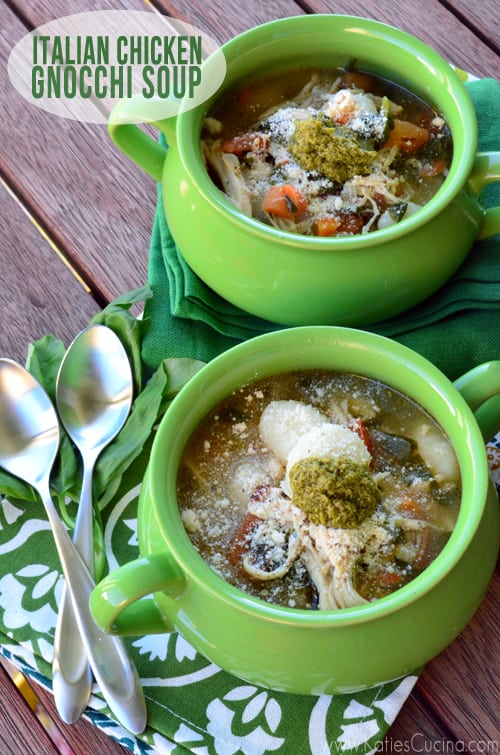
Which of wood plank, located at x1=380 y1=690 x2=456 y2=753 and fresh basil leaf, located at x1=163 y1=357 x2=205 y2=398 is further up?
fresh basil leaf, located at x1=163 y1=357 x2=205 y2=398

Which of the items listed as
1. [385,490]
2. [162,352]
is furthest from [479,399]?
[162,352]

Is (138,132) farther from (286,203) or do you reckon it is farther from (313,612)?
(313,612)

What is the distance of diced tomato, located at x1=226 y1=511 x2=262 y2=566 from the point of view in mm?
1085

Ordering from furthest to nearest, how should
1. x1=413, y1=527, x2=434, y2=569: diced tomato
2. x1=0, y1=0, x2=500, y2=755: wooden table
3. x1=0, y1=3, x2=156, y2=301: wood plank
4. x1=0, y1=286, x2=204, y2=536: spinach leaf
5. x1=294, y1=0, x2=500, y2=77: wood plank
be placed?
1. x1=294, y1=0, x2=500, y2=77: wood plank
2. x1=0, y1=3, x2=156, y2=301: wood plank
3. x1=0, y1=286, x2=204, y2=536: spinach leaf
4. x1=0, y1=0, x2=500, y2=755: wooden table
5. x1=413, y1=527, x2=434, y2=569: diced tomato

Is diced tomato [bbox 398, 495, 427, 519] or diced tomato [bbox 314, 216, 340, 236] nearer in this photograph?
diced tomato [bbox 398, 495, 427, 519]

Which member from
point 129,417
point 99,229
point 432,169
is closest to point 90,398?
point 129,417

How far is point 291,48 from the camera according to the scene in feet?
4.80

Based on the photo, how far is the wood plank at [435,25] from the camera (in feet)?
5.66

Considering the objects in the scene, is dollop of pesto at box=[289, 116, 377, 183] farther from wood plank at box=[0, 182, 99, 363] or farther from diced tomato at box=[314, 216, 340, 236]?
wood plank at box=[0, 182, 99, 363]

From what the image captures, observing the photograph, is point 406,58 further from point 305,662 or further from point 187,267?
point 305,662

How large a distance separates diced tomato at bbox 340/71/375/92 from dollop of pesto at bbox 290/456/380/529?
66 cm

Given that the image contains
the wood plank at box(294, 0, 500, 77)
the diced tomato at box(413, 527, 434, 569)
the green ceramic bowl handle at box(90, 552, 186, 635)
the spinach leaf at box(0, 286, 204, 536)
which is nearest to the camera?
the green ceramic bowl handle at box(90, 552, 186, 635)

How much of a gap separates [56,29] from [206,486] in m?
1.03

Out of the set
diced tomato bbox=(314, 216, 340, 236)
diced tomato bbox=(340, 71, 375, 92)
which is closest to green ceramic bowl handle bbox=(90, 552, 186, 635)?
diced tomato bbox=(314, 216, 340, 236)
